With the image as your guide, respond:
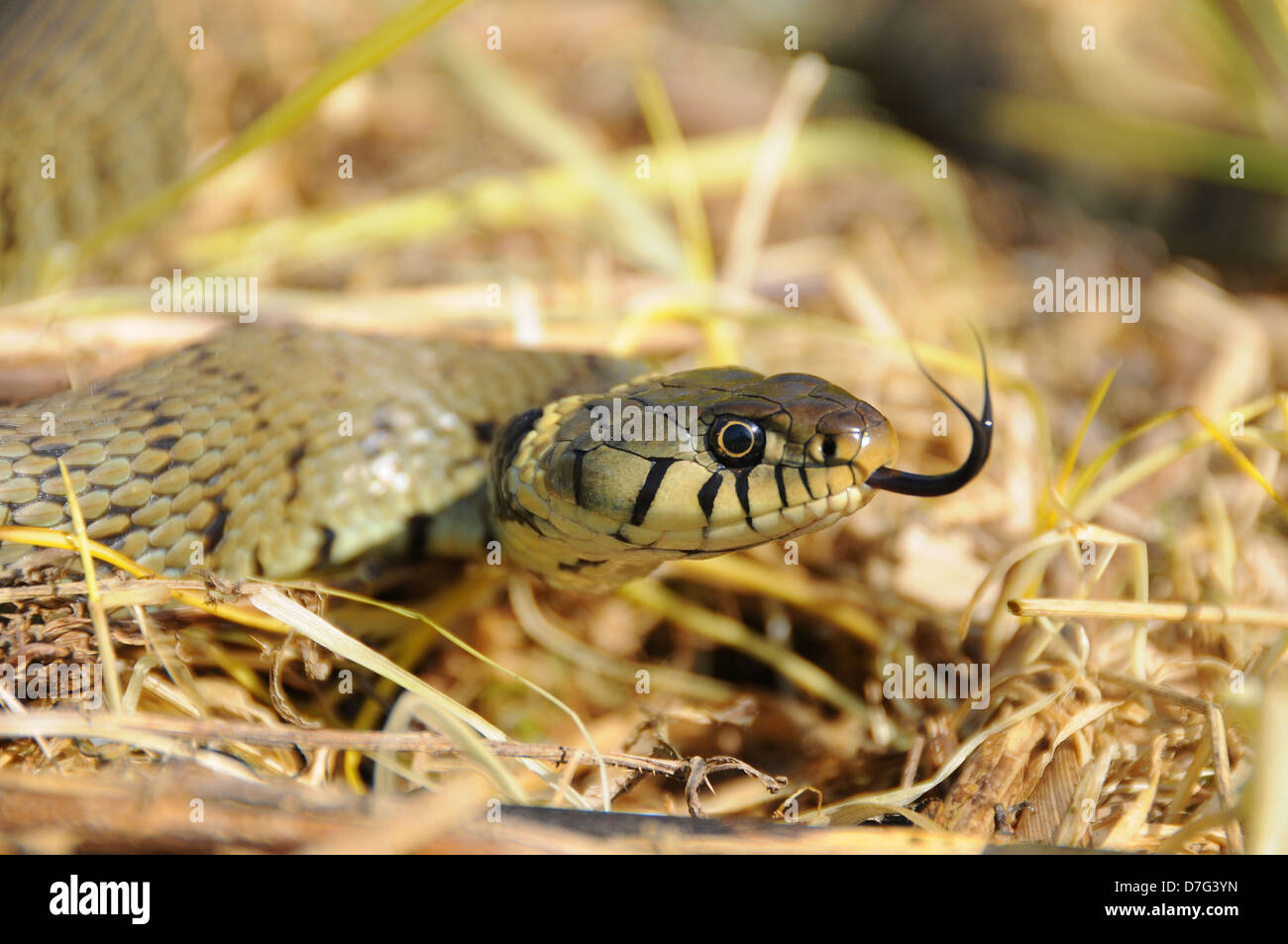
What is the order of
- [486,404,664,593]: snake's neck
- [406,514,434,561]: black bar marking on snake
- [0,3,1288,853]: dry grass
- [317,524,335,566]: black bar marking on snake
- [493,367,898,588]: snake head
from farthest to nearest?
[406,514,434,561]: black bar marking on snake, [317,524,335,566]: black bar marking on snake, [486,404,664,593]: snake's neck, [493,367,898,588]: snake head, [0,3,1288,853]: dry grass

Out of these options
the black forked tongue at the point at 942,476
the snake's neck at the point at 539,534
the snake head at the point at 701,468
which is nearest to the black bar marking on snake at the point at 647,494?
the snake head at the point at 701,468

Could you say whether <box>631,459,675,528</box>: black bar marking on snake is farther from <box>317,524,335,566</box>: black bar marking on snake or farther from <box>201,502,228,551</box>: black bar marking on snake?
<box>201,502,228,551</box>: black bar marking on snake

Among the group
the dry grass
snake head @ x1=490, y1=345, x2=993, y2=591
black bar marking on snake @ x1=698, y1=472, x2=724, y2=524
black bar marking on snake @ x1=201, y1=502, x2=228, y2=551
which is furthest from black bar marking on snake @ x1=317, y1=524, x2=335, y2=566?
black bar marking on snake @ x1=698, y1=472, x2=724, y2=524

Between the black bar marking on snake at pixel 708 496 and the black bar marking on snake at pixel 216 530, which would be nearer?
the black bar marking on snake at pixel 708 496

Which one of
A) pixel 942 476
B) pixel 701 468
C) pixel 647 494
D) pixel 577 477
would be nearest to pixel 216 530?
pixel 577 477

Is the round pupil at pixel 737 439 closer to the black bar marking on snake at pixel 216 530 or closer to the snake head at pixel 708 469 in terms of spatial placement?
the snake head at pixel 708 469

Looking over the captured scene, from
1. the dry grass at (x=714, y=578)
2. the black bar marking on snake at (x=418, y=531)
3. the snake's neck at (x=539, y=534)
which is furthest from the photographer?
the black bar marking on snake at (x=418, y=531)

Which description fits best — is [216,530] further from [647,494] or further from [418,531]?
[647,494]

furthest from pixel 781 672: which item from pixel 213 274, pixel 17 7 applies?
pixel 17 7
